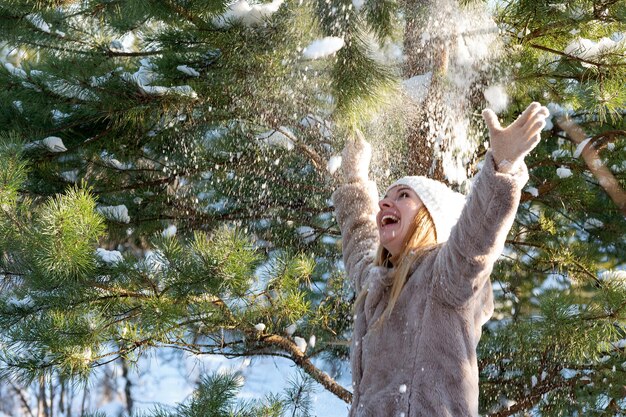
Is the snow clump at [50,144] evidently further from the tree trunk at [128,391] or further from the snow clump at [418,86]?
the tree trunk at [128,391]

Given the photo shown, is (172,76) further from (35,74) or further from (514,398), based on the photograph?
(514,398)

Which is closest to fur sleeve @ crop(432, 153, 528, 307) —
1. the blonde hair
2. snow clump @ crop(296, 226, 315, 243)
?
the blonde hair

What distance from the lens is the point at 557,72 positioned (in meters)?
3.11

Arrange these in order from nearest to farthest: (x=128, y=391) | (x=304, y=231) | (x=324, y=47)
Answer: (x=324, y=47) < (x=304, y=231) < (x=128, y=391)

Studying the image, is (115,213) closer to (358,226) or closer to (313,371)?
(313,371)

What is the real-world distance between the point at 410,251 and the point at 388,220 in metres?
0.11

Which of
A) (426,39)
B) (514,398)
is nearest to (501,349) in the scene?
(514,398)

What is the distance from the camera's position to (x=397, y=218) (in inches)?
79.3

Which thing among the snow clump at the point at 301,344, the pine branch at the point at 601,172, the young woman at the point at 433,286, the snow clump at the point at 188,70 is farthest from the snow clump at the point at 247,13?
the pine branch at the point at 601,172

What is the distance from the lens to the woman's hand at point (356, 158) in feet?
7.84

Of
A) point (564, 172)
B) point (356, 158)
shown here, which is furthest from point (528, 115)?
point (564, 172)

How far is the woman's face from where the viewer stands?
1.99 metres

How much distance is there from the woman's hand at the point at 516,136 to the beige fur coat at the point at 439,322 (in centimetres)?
2

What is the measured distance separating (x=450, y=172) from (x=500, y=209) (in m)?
1.48
